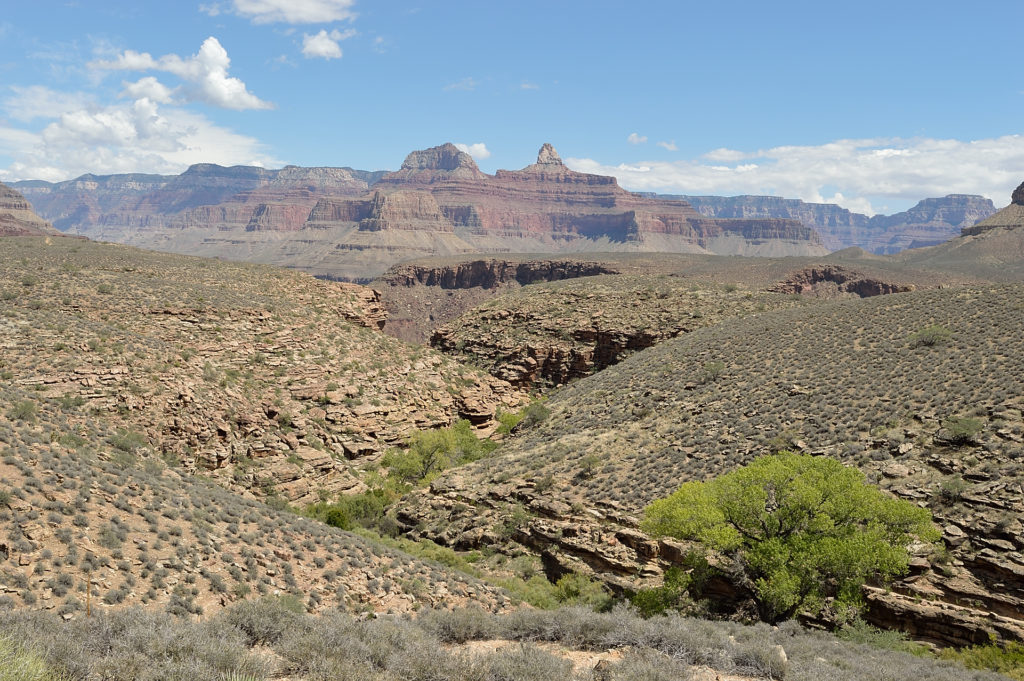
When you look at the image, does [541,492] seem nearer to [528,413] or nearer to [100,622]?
[528,413]

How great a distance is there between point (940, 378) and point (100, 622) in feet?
104

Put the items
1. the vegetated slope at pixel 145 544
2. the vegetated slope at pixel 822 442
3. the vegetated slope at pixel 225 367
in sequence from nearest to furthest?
the vegetated slope at pixel 145 544, the vegetated slope at pixel 822 442, the vegetated slope at pixel 225 367

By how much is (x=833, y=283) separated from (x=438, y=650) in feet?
392

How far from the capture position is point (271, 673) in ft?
29.8

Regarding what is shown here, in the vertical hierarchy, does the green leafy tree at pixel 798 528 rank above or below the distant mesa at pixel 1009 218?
below

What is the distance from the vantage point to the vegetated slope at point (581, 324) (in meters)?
56.2

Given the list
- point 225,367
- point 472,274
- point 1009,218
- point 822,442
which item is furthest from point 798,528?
point 1009,218

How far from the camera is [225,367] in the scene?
34.6 metres

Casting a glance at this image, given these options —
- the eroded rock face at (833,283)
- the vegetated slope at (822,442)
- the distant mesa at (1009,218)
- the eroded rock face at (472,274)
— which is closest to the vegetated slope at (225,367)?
the vegetated slope at (822,442)

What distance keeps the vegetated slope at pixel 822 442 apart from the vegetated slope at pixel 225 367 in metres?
7.70

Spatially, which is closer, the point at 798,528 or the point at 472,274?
the point at 798,528

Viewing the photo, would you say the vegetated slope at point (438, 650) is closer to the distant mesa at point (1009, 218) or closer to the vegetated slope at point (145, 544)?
Result: the vegetated slope at point (145, 544)

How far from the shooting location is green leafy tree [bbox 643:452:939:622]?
16.5 metres

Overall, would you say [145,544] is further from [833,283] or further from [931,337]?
[833,283]
